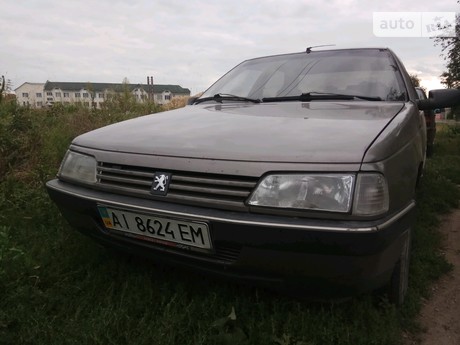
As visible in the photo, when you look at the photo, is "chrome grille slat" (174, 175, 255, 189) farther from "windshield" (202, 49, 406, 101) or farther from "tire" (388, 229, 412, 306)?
"windshield" (202, 49, 406, 101)

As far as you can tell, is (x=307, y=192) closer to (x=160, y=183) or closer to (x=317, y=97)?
(x=160, y=183)

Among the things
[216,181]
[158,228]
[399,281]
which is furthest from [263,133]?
[399,281]

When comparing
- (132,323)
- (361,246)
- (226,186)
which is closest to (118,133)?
(226,186)

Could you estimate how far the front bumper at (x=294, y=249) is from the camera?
4.40 feet

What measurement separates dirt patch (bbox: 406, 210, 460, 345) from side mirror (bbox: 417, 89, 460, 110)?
1106 mm

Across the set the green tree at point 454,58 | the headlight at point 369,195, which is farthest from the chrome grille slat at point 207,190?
the green tree at point 454,58

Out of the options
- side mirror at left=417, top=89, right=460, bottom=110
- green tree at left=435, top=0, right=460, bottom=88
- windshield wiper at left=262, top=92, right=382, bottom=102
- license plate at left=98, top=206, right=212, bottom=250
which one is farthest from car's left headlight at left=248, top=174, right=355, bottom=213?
green tree at left=435, top=0, right=460, bottom=88

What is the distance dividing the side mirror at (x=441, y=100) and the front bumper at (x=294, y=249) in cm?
111

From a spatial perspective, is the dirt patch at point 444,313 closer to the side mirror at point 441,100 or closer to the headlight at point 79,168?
the side mirror at point 441,100

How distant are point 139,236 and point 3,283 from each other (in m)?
0.95

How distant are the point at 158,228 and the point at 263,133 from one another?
0.62 meters

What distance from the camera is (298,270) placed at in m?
1.45

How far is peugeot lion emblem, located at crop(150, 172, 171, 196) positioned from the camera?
62.6 inches

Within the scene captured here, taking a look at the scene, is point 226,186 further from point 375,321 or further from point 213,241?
point 375,321
